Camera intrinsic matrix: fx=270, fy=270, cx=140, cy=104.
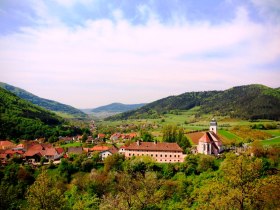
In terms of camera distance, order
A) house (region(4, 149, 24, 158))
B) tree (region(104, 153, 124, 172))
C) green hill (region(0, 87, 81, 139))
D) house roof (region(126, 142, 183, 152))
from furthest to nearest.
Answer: green hill (region(0, 87, 81, 139)), house (region(4, 149, 24, 158)), house roof (region(126, 142, 183, 152)), tree (region(104, 153, 124, 172))

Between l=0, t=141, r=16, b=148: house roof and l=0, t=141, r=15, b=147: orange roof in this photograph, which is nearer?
l=0, t=141, r=16, b=148: house roof

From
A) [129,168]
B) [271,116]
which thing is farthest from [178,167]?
[271,116]

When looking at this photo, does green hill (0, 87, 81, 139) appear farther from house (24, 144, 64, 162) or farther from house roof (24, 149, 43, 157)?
house roof (24, 149, 43, 157)

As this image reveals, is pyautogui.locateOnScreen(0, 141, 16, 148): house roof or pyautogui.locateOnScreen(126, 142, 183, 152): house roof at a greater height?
pyautogui.locateOnScreen(126, 142, 183, 152): house roof

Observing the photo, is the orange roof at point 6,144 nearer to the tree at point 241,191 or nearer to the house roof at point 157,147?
the house roof at point 157,147

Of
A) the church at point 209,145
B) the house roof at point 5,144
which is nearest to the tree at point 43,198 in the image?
the church at point 209,145

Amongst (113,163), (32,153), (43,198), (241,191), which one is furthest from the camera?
(32,153)

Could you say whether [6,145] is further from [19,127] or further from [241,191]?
[241,191]

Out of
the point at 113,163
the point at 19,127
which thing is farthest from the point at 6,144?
the point at 113,163

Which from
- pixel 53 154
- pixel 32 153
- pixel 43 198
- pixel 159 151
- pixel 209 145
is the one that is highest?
pixel 209 145

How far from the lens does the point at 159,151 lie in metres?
60.2

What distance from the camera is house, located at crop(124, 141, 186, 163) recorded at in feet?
Result: 194

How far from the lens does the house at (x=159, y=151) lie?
194 ft

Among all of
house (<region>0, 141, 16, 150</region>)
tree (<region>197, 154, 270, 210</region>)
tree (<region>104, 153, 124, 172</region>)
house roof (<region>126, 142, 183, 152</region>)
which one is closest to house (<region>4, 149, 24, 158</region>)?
house (<region>0, 141, 16, 150</region>)
